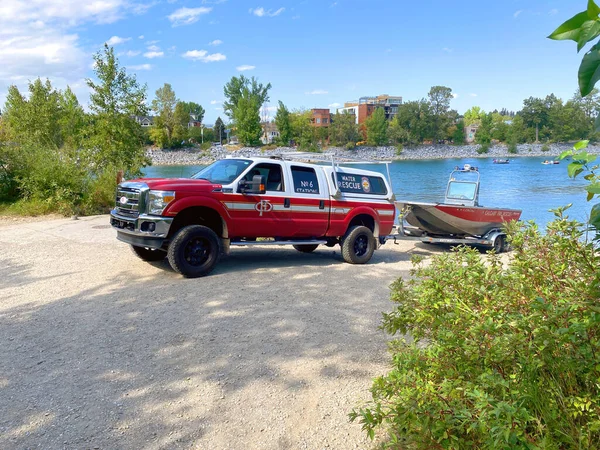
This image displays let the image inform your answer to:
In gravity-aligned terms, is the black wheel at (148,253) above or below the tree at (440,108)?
below

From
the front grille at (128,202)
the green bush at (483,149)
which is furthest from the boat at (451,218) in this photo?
the green bush at (483,149)

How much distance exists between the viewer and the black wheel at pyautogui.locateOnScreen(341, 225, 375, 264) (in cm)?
932

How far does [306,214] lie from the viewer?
29.0 feet

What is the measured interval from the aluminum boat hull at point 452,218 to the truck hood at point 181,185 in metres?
6.01

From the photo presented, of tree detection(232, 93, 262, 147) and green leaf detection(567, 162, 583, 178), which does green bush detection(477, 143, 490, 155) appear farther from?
green leaf detection(567, 162, 583, 178)

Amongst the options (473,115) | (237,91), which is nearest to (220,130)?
(237,91)

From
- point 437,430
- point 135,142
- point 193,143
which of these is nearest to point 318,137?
point 193,143

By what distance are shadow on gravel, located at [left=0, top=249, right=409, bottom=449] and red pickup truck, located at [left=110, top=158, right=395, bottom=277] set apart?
666 millimetres

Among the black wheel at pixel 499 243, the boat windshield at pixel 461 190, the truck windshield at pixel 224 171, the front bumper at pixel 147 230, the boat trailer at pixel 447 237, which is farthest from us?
the boat windshield at pixel 461 190

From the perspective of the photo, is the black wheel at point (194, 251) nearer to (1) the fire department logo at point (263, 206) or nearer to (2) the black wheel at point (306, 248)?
(1) the fire department logo at point (263, 206)

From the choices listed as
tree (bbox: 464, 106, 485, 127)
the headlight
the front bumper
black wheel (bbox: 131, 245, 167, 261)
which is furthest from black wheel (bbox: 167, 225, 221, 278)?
tree (bbox: 464, 106, 485, 127)

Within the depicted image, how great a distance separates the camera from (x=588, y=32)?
1146 mm

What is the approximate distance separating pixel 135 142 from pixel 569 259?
20878mm

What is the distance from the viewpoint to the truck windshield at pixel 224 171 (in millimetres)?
8266
